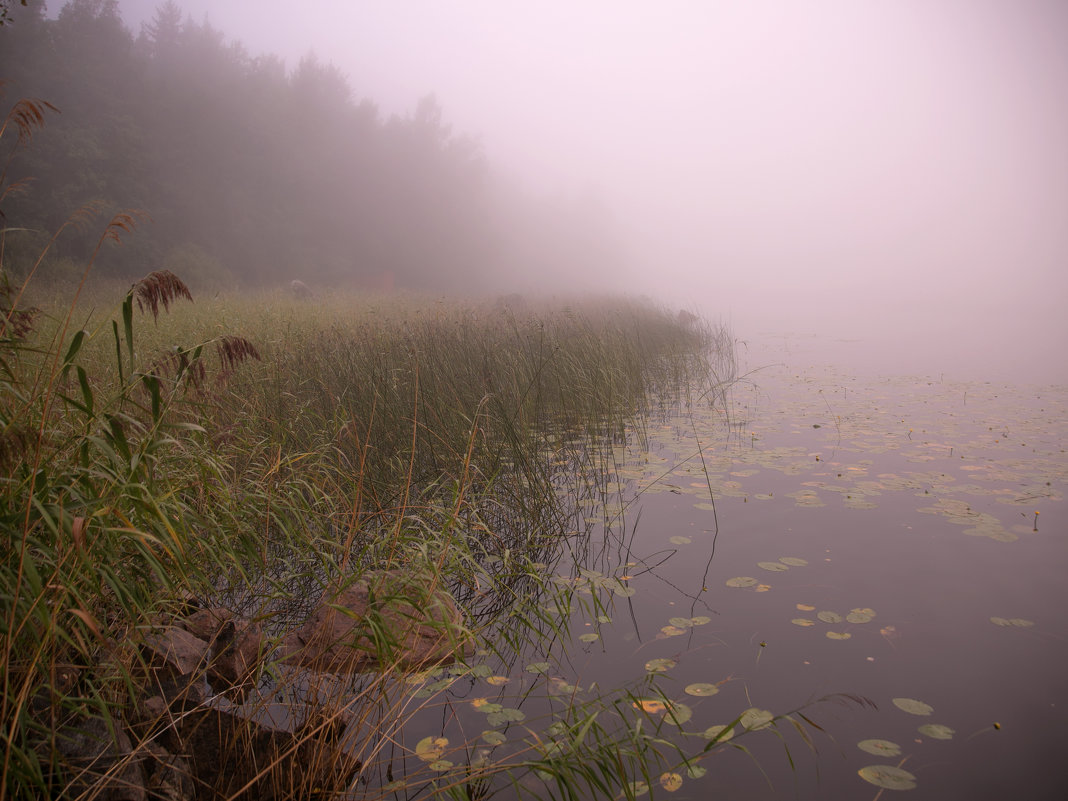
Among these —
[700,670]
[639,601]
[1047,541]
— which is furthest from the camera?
[1047,541]

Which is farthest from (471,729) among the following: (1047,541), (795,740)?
(1047,541)

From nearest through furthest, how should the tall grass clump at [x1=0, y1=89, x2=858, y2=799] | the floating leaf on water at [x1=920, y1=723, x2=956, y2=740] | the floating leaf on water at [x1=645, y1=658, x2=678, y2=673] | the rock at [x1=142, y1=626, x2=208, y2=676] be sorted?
the tall grass clump at [x1=0, y1=89, x2=858, y2=799]
the rock at [x1=142, y1=626, x2=208, y2=676]
the floating leaf on water at [x1=920, y1=723, x2=956, y2=740]
the floating leaf on water at [x1=645, y1=658, x2=678, y2=673]

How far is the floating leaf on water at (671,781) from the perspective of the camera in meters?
1.87

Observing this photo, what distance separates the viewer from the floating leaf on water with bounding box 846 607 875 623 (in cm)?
283

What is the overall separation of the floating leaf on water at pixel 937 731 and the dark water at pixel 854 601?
0.01 meters

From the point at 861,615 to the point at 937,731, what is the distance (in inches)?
30.9

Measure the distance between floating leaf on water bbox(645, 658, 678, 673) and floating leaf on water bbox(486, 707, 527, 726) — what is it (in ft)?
1.93

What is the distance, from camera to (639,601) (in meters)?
3.03

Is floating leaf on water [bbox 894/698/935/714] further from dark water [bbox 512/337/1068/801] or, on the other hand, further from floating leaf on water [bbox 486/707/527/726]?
floating leaf on water [bbox 486/707/527/726]

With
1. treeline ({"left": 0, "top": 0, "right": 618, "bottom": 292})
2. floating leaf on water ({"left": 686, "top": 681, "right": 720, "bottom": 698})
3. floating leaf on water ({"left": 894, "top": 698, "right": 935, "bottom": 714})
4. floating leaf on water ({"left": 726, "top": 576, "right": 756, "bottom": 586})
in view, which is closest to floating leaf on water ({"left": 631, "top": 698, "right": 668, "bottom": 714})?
floating leaf on water ({"left": 686, "top": 681, "right": 720, "bottom": 698})

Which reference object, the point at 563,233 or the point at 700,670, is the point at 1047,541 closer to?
the point at 700,670

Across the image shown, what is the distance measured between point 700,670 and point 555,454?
8.73ft

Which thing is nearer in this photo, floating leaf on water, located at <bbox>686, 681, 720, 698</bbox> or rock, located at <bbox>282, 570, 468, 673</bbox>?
rock, located at <bbox>282, 570, 468, 673</bbox>

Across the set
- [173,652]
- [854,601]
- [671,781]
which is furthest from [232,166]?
[671,781]
